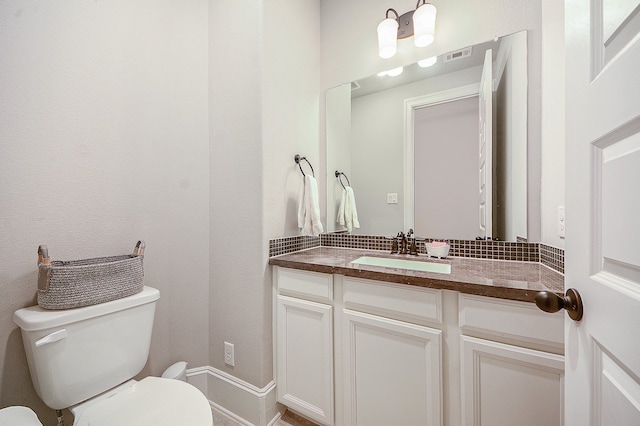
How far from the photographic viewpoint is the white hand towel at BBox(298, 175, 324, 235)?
5.03 ft

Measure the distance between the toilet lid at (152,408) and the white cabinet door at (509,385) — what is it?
0.89 m

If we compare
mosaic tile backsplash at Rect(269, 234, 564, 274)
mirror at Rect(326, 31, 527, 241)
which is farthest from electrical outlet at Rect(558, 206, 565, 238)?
mirror at Rect(326, 31, 527, 241)

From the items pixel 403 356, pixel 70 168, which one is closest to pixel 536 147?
pixel 403 356

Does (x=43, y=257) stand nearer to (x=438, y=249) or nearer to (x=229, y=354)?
(x=229, y=354)

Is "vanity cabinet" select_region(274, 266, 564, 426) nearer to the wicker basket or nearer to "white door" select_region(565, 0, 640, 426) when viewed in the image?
"white door" select_region(565, 0, 640, 426)

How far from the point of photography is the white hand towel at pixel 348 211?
68.9 inches

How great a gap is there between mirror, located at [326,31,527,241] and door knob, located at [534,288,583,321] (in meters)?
0.80

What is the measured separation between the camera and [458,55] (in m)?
1.39

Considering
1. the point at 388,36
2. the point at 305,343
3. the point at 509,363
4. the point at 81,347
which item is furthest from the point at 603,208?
the point at 81,347

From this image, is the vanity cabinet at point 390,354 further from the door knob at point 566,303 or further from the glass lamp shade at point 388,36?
the glass lamp shade at point 388,36

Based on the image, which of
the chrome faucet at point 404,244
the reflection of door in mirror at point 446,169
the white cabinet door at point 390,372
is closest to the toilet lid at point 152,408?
the white cabinet door at point 390,372

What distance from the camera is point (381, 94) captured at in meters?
1.65

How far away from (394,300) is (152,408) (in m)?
0.94

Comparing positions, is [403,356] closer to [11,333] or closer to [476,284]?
[476,284]
